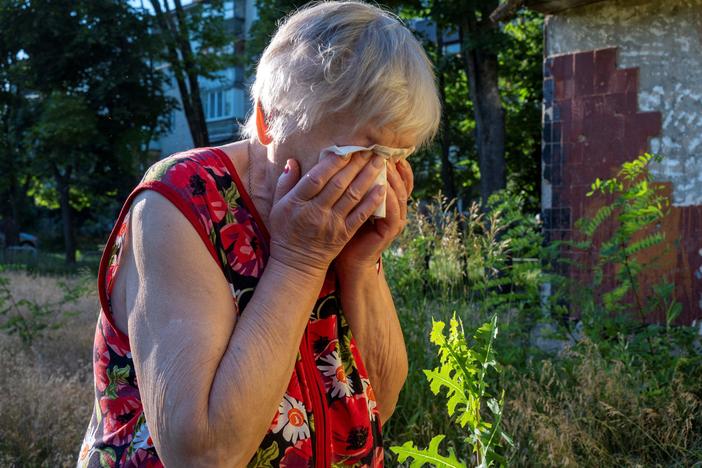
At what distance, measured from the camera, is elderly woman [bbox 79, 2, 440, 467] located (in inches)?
50.4

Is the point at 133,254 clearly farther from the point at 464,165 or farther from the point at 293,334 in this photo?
the point at 464,165

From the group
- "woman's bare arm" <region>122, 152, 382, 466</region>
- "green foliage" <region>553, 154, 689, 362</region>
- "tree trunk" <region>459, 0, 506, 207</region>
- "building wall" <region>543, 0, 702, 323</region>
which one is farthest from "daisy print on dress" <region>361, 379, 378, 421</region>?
"tree trunk" <region>459, 0, 506, 207</region>

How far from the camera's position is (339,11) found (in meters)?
1.53

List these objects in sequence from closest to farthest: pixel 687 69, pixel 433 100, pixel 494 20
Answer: pixel 433 100
pixel 687 69
pixel 494 20

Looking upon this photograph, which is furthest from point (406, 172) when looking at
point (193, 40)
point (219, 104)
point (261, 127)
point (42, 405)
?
point (219, 104)

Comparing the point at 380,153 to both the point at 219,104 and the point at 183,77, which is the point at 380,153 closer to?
the point at 183,77

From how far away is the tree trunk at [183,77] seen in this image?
57.9ft

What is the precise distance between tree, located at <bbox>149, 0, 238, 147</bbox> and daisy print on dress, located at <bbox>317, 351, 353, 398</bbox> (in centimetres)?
Answer: 1663

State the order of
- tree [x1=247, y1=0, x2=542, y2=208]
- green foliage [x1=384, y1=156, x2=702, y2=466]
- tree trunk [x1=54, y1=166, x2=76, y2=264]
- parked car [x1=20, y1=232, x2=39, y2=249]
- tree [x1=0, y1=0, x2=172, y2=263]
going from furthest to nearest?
parked car [x1=20, y1=232, x2=39, y2=249] < tree trunk [x1=54, y1=166, x2=76, y2=264] < tree [x1=0, y1=0, x2=172, y2=263] < tree [x1=247, y1=0, x2=542, y2=208] < green foliage [x1=384, y1=156, x2=702, y2=466]

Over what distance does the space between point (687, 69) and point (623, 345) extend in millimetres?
4372

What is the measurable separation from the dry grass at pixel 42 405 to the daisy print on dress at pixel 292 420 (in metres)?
2.20

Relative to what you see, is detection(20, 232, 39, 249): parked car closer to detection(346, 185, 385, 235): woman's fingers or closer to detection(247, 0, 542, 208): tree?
detection(247, 0, 542, 208): tree

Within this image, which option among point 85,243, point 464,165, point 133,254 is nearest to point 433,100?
point 133,254

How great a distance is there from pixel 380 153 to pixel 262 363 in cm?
49
